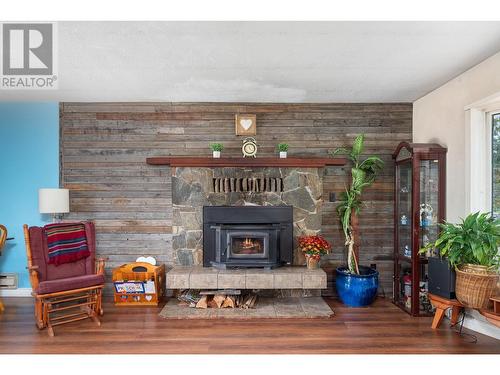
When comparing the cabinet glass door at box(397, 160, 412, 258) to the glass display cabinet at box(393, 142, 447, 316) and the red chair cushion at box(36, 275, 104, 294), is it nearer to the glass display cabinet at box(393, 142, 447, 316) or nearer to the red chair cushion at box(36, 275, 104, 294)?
the glass display cabinet at box(393, 142, 447, 316)

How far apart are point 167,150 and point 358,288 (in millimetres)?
2967

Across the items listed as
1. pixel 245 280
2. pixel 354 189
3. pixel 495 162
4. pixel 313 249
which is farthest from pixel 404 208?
pixel 245 280

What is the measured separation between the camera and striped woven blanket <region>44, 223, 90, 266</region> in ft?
12.5

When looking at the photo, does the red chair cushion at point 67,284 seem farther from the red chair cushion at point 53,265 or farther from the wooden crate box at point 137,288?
the wooden crate box at point 137,288

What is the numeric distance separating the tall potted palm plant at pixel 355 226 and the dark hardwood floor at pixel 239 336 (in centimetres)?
29

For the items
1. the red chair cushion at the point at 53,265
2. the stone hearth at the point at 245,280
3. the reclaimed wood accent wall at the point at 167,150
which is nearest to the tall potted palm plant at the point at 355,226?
the reclaimed wood accent wall at the point at 167,150

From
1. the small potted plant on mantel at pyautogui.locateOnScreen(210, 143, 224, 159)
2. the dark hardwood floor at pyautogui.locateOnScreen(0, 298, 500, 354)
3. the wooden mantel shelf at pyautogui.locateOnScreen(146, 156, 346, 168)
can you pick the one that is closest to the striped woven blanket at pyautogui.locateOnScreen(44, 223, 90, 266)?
the dark hardwood floor at pyautogui.locateOnScreen(0, 298, 500, 354)

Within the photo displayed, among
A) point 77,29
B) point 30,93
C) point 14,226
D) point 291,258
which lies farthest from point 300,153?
point 14,226

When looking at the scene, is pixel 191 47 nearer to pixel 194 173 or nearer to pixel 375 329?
pixel 194 173

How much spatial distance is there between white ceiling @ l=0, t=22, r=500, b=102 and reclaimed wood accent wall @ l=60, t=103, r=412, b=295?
0.24 metres

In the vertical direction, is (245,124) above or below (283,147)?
above

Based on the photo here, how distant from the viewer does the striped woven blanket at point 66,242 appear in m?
3.80

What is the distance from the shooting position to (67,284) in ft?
11.3

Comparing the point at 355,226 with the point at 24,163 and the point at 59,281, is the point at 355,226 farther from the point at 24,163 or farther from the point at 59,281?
the point at 24,163
